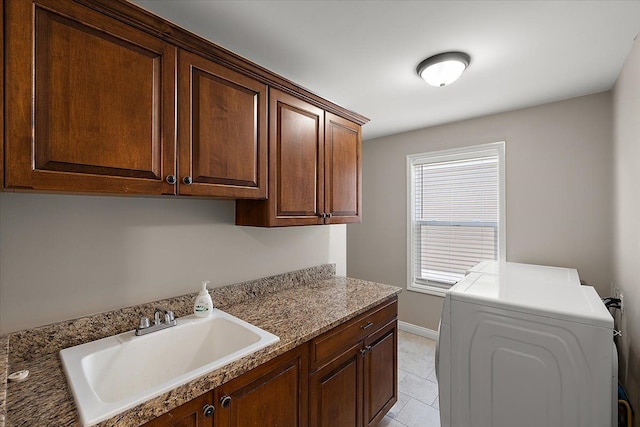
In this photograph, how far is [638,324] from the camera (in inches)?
60.5

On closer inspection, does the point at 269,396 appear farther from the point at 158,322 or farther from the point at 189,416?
the point at 158,322

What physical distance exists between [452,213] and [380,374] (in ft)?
6.54

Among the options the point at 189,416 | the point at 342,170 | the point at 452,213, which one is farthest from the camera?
the point at 452,213

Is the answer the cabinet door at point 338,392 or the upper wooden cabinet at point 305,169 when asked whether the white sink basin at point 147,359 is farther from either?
the upper wooden cabinet at point 305,169

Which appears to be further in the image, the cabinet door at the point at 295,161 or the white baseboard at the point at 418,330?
the white baseboard at the point at 418,330

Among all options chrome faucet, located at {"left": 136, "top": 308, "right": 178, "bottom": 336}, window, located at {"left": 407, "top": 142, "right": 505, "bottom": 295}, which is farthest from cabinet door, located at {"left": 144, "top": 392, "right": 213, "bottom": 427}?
window, located at {"left": 407, "top": 142, "right": 505, "bottom": 295}

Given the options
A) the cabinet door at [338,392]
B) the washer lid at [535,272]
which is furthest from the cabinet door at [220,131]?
the washer lid at [535,272]

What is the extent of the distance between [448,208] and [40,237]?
10.9 ft

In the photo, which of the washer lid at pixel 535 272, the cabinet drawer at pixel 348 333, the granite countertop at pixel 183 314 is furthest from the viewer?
the washer lid at pixel 535 272

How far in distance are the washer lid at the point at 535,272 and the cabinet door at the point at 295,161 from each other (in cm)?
141

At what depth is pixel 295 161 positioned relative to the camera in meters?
1.78

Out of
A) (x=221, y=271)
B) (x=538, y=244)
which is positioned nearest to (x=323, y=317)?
(x=221, y=271)

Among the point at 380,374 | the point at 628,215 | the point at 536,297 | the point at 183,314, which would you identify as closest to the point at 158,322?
the point at 183,314

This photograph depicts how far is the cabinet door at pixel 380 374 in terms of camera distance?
1.81m
